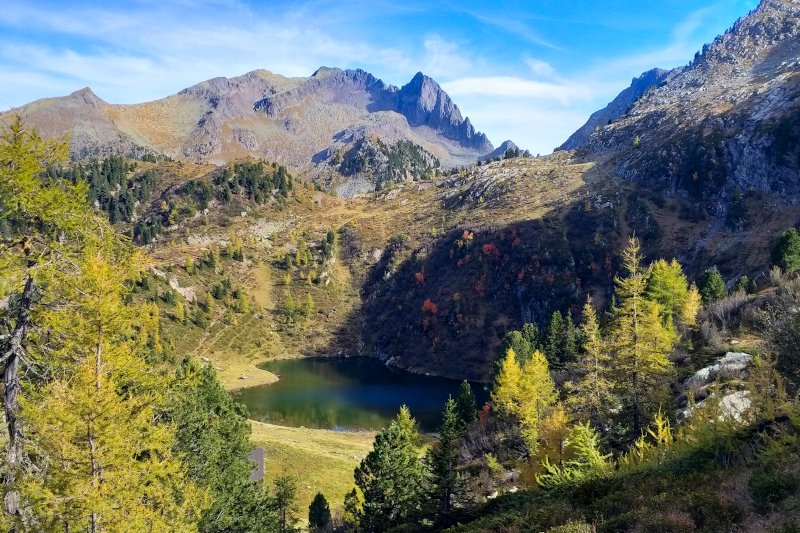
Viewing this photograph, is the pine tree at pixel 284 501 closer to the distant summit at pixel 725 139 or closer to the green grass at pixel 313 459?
the green grass at pixel 313 459

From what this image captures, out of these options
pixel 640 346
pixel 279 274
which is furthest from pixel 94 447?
pixel 279 274

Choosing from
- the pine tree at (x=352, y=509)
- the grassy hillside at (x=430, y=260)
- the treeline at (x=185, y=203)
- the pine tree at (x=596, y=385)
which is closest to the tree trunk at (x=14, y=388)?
the pine tree at (x=352, y=509)

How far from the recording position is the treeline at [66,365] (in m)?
11.6

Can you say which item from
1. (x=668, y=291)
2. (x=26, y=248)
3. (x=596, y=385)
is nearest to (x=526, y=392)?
(x=596, y=385)

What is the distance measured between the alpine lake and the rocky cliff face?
86634mm

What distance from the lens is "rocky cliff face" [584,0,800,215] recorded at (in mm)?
119688

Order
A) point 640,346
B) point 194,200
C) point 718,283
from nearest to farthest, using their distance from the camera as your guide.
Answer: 1. point 640,346
2. point 718,283
3. point 194,200

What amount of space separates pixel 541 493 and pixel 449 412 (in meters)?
23.7

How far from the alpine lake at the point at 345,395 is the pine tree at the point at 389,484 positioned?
4266 cm

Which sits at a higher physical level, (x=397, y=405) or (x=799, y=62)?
(x=799, y=62)

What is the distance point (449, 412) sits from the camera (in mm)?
43344

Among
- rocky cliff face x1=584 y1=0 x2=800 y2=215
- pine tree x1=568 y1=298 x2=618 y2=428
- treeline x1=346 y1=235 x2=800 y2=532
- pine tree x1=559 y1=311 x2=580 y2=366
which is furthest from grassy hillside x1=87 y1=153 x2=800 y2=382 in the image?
pine tree x1=568 y1=298 x2=618 y2=428

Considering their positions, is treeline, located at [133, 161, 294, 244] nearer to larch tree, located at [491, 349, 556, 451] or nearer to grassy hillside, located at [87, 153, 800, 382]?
grassy hillside, located at [87, 153, 800, 382]

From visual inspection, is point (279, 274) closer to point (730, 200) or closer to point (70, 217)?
point (730, 200)
